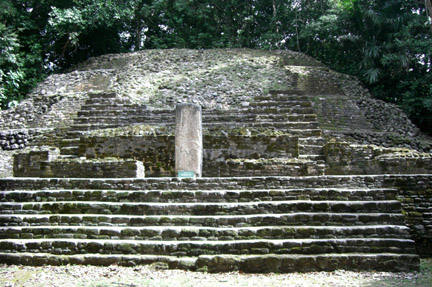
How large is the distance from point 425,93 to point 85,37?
51.6ft

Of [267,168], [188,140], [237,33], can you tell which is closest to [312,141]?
[267,168]

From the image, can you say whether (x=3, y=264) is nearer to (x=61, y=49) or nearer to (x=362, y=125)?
(x=362, y=125)

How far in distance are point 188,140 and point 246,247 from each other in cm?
283

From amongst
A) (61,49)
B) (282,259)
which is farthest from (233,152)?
(61,49)

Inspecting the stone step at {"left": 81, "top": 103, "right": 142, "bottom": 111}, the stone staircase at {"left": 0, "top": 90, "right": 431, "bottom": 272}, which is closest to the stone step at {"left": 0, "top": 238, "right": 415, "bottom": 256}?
the stone staircase at {"left": 0, "top": 90, "right": 431, "bottom": 272}

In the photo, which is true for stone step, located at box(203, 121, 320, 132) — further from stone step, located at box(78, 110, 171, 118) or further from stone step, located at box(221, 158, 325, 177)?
stone step, located at box(221, 158, 325, 177)

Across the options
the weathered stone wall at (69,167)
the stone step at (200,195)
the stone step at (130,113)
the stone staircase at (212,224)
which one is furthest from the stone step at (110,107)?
the stone step at (200,195)

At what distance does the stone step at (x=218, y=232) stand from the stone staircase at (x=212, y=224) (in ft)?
0.04

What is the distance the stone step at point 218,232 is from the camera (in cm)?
493

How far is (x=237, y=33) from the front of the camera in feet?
71.9

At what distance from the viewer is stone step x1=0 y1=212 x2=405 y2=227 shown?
16.8 ft

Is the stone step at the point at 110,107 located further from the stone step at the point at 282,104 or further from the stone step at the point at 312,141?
the stone step at the point at 312,141

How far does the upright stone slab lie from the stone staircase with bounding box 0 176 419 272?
3.15ft

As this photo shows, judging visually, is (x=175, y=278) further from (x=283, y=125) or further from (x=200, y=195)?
(x=283, y=125)
